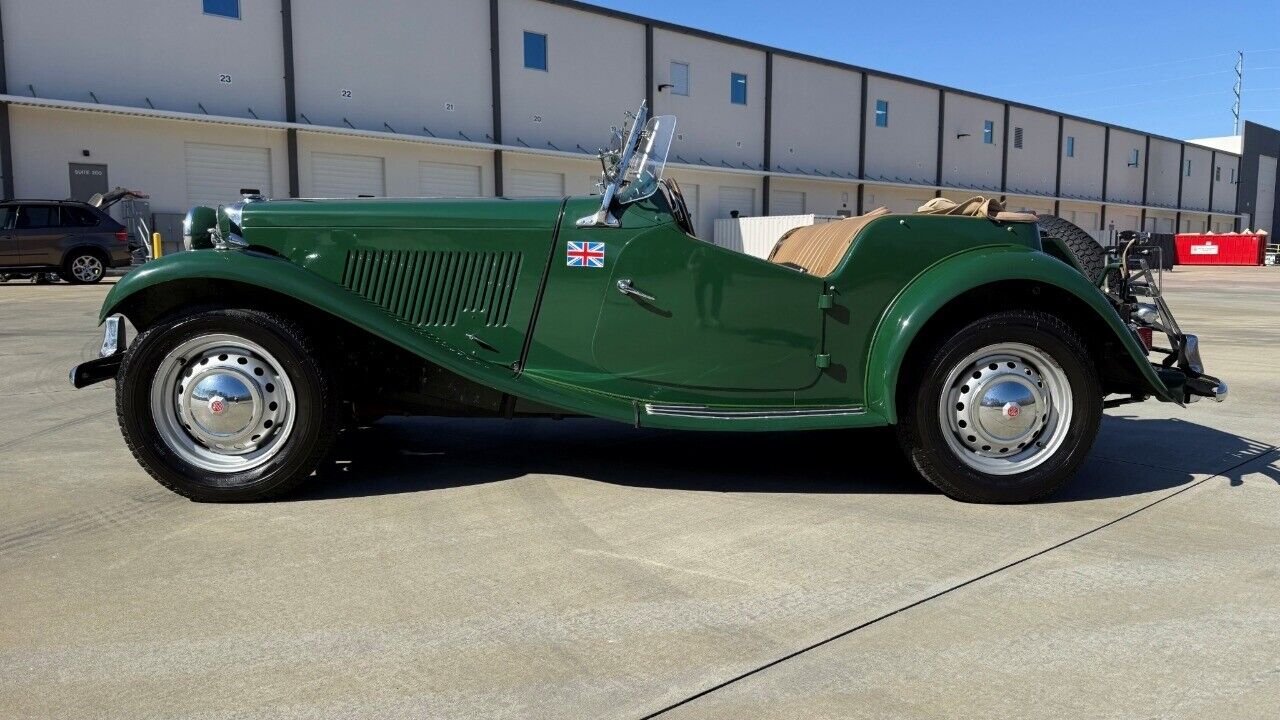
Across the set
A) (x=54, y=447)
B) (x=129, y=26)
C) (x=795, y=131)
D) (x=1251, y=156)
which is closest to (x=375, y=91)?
(x=129, y=26)

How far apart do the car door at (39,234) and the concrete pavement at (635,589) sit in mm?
13875

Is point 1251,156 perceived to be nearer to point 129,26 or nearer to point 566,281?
point 129,26

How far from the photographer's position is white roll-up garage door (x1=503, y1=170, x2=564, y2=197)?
25.1m

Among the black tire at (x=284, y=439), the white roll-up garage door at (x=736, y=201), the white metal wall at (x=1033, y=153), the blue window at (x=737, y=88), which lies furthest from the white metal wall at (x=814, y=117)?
the black tire at (x=284, y=439)

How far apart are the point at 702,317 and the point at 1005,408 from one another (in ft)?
4.39

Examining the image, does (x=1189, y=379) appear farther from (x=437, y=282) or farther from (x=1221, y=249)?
(x=1221, y=249)

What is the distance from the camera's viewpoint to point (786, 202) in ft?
105

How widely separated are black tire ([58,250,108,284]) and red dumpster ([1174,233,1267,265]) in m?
Answer: 44.5

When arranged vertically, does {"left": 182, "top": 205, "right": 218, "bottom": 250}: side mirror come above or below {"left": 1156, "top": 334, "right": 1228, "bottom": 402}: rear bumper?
above

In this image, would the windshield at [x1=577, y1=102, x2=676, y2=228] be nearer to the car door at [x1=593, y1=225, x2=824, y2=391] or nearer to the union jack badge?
the union jack badge

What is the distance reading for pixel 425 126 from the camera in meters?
23.2

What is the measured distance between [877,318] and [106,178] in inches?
818

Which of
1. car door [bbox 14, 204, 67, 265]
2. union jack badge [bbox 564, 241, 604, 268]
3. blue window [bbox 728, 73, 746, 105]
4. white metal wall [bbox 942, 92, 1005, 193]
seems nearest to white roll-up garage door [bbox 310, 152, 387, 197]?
car door [bbox 14, 204, 67, 265]

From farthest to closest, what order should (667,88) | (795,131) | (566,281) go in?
(795,131) → (667,88) → (566,281)
